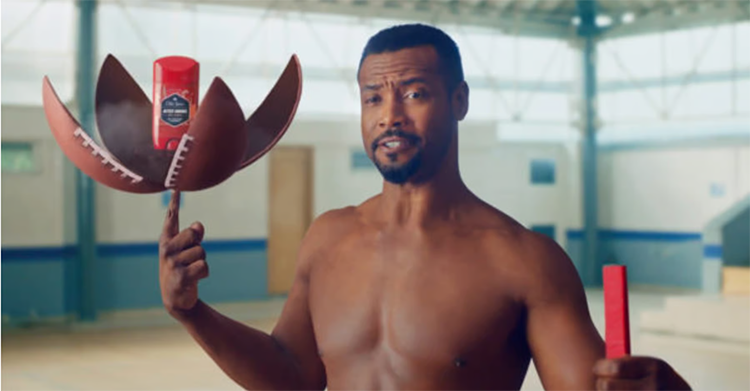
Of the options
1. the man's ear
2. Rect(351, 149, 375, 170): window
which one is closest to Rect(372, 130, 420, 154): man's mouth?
the man's ear

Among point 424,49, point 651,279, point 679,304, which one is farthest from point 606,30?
point 424,49

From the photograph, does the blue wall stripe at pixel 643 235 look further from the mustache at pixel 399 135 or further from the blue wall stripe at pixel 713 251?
the mustache at pixel 399 135

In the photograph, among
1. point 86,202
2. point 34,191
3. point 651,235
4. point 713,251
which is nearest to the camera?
point 34,191

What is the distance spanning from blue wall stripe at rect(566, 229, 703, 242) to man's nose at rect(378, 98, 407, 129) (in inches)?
551

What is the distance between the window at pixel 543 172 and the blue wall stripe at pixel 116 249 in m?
4.71

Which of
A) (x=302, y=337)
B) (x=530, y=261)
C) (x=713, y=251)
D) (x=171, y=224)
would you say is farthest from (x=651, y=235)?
(x=171, y=224)

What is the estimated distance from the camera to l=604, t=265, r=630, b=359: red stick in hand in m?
1.43

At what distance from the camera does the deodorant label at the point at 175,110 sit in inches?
66.6

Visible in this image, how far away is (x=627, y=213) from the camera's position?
1625 centimetres

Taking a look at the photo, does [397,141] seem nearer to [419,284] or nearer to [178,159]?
[419,284]

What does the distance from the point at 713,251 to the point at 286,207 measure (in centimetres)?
533

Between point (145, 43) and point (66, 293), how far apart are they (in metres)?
3.05

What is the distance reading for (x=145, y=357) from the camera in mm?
9195

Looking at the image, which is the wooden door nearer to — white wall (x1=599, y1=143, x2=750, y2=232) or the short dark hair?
white wall (x1=599, y1=143, x2=750, y2=232)
